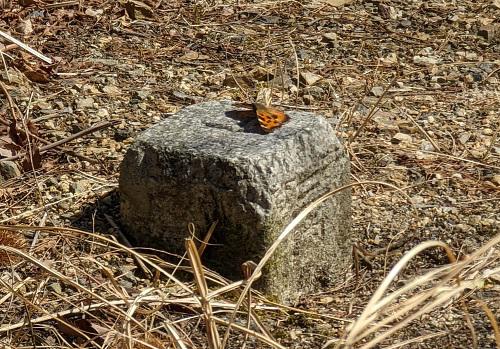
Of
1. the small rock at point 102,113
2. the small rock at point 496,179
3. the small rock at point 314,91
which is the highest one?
the small rock at point 102,113

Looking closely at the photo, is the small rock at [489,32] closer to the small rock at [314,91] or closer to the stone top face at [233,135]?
the small rock at [314,91]

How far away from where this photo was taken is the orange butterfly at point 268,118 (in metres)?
3.25

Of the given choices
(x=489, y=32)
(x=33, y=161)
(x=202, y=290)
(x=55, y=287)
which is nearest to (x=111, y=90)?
(x=33, y=161)

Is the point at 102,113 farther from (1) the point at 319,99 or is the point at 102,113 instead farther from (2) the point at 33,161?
(1) the point at 319,99

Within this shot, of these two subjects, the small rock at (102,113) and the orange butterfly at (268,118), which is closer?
the orange butterfly at (268,118)

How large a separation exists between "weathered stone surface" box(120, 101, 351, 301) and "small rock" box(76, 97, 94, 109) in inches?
44.8

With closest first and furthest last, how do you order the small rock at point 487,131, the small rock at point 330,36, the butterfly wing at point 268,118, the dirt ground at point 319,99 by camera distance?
the butterfly wing at point 268,118
the dirt ground at point 319,99
the small rock at point 487,131
the small rock at point 330,36

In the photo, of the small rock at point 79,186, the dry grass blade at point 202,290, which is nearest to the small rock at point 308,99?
the small rock at point 79,186

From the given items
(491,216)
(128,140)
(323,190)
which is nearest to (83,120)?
(128,140)

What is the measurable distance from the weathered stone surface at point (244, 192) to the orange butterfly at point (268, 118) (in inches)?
1.0

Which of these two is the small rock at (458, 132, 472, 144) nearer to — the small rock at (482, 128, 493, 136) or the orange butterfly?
the small rock at (482, 128, 493, 136)

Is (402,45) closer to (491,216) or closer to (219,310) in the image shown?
(491,216)

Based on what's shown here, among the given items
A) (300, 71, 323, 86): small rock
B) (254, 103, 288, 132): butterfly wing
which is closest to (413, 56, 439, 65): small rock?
(300, 71, 323, 86): small rock

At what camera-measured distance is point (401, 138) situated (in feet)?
14.7
